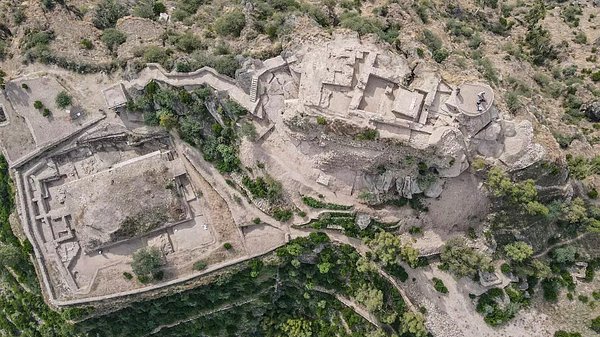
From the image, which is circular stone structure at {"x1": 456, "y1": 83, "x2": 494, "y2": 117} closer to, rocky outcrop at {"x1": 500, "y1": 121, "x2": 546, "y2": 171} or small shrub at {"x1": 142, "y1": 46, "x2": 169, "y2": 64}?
rocky outcrop at {"x1": 500, "y1": 121, "x2": 546, "y2": 171}

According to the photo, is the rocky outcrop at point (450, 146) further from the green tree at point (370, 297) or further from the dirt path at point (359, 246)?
the green tree at point (370, 297)

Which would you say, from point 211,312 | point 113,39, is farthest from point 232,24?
point 211,312

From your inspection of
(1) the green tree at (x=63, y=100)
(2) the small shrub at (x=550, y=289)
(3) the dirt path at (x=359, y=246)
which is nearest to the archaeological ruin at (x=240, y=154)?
(1) the green tree at (x=63, y=100)

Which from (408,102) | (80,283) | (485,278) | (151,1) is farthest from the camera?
(151,1)

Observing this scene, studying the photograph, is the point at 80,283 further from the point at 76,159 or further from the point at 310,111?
the point at 310,111

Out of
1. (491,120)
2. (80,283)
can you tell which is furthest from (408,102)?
(80,283)

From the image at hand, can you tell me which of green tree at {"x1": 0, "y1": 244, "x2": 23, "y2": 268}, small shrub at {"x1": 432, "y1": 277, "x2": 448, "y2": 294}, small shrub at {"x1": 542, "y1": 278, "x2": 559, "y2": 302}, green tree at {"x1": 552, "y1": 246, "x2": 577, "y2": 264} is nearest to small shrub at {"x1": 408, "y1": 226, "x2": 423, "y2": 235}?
small shrub at {"x1": 432, "y1": 277, "x2": 448, "y2": 294}

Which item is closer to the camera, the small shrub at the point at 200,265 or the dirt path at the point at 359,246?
the dirt path at the point at 359,246
